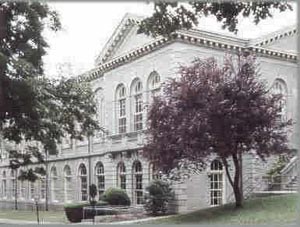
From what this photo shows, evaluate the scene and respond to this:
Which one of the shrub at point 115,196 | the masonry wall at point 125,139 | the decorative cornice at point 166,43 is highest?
the decorative cornice at point 166,43

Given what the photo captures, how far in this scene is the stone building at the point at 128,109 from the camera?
641 centimetres

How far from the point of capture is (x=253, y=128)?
29.5 ft

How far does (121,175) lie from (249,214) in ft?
5.38

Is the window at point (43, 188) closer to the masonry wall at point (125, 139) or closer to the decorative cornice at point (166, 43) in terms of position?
the masonry wall at point (125, 139)

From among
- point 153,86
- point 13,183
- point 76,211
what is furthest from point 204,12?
point 13,183

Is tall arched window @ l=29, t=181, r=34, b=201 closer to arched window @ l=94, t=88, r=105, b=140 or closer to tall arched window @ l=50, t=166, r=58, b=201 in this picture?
tall arched window @ l=50, t=166, r=58, b=201

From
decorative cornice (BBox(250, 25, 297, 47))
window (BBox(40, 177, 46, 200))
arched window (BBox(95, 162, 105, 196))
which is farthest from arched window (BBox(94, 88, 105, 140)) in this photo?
decorative cornice (BBox(250, 25, 297, 47))

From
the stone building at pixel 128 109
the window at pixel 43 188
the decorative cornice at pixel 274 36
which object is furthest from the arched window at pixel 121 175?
the decorative cornice at pixel 274 36

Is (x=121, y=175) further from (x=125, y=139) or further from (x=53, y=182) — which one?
(x=53, y=182)

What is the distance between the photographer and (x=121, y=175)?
678cm

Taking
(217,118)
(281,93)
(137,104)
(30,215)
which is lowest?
(30,215)

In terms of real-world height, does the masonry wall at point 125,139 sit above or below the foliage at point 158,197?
above

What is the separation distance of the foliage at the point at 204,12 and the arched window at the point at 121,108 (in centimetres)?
131

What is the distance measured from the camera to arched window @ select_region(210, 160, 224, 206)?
729cm
